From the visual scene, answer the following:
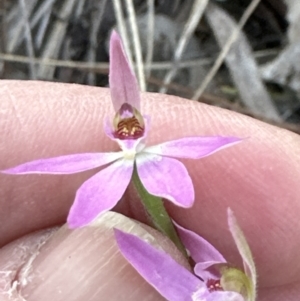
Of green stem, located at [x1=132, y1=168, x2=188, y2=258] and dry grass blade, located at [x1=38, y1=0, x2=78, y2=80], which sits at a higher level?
green stem, located at [x1=132, y1=168, x2=188, y2=258]

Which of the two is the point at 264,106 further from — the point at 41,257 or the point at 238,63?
the point at 41,257

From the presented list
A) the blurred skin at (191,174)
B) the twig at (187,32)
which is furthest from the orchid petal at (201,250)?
the twig at (187,32)

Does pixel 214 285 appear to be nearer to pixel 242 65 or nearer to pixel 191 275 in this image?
pixel 191 275

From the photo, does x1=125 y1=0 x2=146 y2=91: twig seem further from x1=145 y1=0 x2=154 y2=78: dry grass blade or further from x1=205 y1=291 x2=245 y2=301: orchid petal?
x1=205 y1=291 x2=245 y2=301: orchid petal

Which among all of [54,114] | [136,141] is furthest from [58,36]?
[136,141]

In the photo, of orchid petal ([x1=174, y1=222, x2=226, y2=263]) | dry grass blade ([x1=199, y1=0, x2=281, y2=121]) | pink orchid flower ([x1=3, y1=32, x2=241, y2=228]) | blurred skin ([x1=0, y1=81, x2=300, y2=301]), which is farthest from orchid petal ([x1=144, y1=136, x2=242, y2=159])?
dry grass blade ([x1=199, y1=0, x2=281, y2=121])

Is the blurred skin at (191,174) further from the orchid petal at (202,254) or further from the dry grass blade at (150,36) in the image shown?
the dry grass blade at (150,36)

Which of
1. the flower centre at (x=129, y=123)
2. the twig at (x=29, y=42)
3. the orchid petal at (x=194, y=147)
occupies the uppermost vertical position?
the orchid petal at (x=194, y=147)
